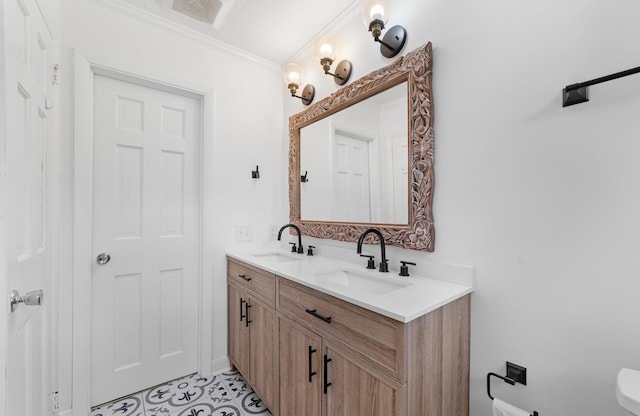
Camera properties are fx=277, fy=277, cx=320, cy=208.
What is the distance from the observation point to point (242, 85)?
7.23 ft

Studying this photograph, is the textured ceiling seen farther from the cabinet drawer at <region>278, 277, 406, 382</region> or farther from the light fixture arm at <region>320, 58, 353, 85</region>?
the cabinet drawer at <region>278, 277, 406, 382</region>

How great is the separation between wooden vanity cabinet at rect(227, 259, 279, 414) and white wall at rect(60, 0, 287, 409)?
162 mm

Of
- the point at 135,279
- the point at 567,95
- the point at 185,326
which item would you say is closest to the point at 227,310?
the point at 185,326

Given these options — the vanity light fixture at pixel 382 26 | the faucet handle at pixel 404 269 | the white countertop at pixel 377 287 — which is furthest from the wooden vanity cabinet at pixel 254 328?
the vanity light fixture at pixel 382 26

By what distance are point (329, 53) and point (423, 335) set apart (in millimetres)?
1652

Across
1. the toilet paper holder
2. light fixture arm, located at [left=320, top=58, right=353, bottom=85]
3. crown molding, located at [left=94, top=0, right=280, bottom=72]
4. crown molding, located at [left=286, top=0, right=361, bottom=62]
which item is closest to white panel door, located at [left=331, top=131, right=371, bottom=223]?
light fixture arm, located at [left=320, top=58, right=353, bottom=85]

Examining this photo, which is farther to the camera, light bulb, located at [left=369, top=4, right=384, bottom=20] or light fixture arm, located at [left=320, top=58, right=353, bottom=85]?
light fixture arm, located at [left=320, top=58, right=353, bottom=85]

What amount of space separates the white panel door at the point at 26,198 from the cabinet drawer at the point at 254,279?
35.6 inches

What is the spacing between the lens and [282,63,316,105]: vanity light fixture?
81.0 inches

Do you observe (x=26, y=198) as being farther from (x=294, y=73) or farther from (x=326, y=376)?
(x=294, y=73)

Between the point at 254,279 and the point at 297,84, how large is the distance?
1452 millimetres

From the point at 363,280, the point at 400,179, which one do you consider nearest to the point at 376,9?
the point at 400,179

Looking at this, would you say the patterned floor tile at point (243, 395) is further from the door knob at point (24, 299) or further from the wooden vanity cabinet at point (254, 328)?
the door knob at point (24, 299)

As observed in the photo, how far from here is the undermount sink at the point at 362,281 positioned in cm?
129
